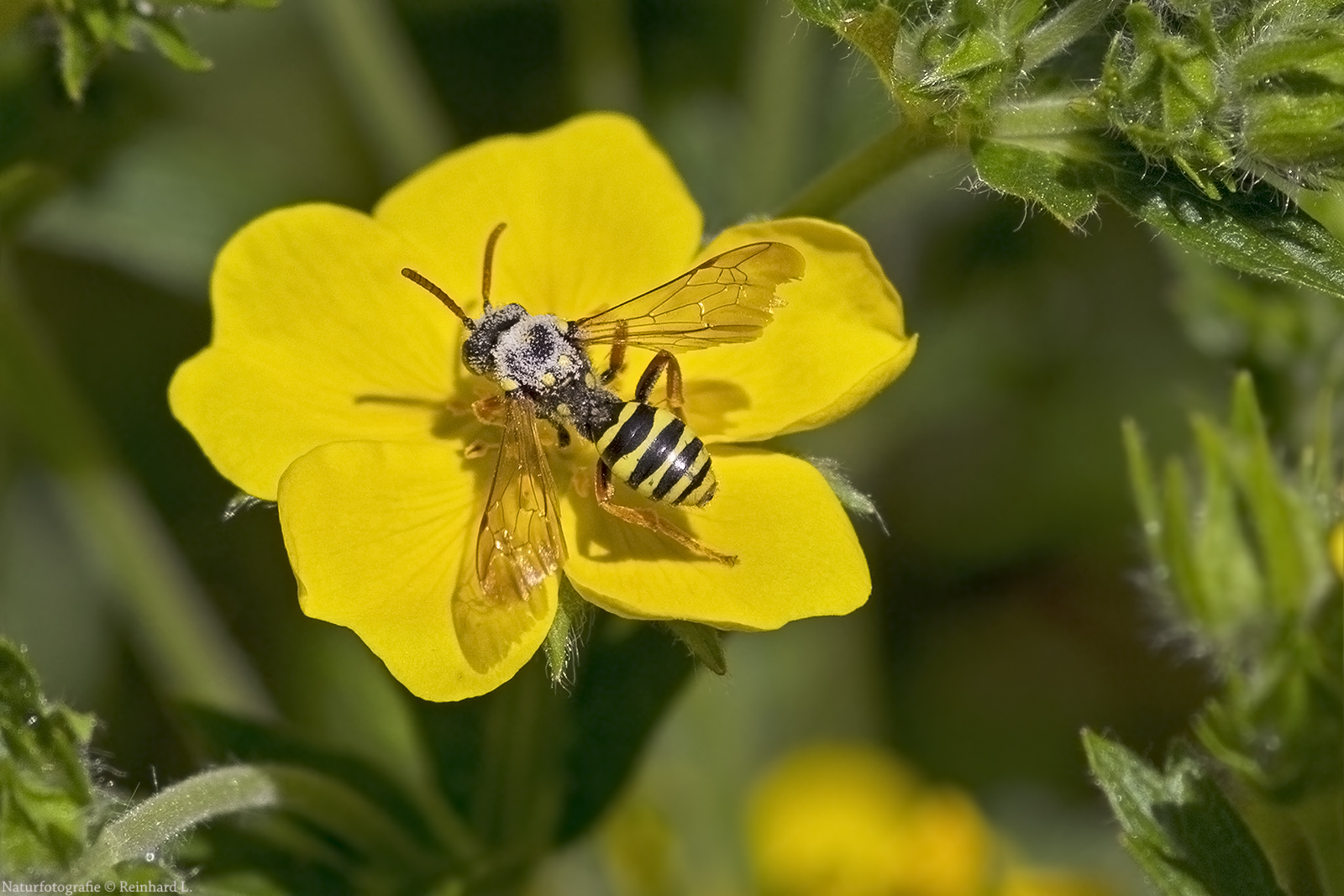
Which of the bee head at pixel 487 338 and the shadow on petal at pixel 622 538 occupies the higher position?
the bee head at pixel 487 338

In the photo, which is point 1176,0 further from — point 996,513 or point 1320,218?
point 996,513

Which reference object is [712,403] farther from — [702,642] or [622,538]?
[702,642]

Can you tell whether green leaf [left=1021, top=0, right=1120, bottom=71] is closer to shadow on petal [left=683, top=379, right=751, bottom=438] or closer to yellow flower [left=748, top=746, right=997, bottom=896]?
shadow on petal [left=683, top=379, right=751, bottom=438]

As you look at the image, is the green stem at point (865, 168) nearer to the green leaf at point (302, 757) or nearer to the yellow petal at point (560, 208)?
the yellow petal at point (560, 208)

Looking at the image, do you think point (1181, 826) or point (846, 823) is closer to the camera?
point (1181, 826)

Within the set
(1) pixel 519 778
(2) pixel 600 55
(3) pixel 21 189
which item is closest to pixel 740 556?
(1) pixel 519 778

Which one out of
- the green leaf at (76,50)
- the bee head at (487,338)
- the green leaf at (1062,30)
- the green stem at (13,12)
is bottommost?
the bee head at (487,338)

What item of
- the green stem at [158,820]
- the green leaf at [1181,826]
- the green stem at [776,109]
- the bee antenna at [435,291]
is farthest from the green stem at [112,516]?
the green leaf at [1181,826]
